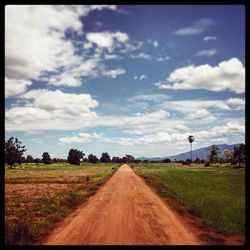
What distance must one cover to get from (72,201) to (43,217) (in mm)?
5539

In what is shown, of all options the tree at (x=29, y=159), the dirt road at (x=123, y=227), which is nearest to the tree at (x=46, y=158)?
the tree at (x=29, y=159)

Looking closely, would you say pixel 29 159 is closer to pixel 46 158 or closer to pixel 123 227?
pixel 46 158

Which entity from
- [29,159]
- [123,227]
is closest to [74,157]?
[29,159]

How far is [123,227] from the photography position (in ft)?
47.0

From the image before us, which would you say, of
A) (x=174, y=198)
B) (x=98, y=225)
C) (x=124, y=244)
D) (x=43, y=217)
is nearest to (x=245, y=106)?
(x=124, y=244)

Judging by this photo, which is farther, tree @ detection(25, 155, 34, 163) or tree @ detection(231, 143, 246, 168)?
tree @ detection(25, 155, 34, 163)

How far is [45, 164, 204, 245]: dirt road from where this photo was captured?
40.0 ft

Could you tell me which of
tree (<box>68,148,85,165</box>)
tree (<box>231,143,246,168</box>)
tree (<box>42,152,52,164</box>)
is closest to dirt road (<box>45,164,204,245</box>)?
tree (<box>231,143,246,168</box>)

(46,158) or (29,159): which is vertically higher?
(46,158)

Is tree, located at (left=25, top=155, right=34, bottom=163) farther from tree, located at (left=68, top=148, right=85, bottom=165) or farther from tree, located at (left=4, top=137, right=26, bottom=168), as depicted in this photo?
tree, located at (left=4, top=137, right=26, bottom=168)

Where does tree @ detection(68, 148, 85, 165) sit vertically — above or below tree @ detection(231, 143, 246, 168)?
below

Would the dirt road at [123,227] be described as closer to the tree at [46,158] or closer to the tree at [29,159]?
the tree at [46,158]

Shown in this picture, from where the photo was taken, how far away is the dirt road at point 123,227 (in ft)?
40.0

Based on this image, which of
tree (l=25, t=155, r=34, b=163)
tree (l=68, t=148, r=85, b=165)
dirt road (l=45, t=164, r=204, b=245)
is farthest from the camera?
tree (l=25, t=155, r=34, b=163)
